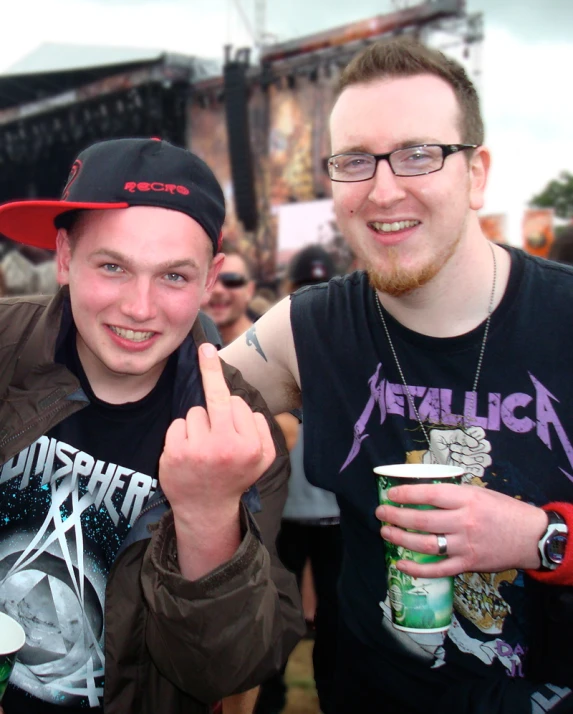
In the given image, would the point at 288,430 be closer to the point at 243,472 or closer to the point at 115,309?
the point at 115,309

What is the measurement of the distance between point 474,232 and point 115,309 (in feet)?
3.43

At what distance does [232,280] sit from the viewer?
4.30 m

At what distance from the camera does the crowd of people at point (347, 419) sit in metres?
1.65

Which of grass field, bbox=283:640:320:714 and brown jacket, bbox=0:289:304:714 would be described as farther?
grass field, bbox=283:640:320:714

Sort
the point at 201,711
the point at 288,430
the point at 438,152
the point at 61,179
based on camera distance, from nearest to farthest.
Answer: the point at 201,711 < the point at 438,152 < the point at 288,430 < the point at 61,179

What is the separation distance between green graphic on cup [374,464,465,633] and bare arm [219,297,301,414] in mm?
658

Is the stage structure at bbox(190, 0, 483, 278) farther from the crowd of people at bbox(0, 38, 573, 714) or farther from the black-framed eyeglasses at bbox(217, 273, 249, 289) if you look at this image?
the crowd of people at bbox(0, 38, 573, 714)

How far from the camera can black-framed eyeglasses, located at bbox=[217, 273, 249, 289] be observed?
4273mm

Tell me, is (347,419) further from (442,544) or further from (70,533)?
(70,533)

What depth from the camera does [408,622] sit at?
5.34 ft

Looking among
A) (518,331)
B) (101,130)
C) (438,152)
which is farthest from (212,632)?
(101,130)

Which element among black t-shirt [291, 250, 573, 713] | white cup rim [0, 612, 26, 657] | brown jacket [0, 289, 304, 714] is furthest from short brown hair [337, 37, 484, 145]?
white cup rim [0, 612, 26, 657]

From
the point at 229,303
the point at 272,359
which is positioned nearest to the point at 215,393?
the point at 272,359

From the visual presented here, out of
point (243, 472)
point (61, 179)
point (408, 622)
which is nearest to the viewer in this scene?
point (243, 472)
